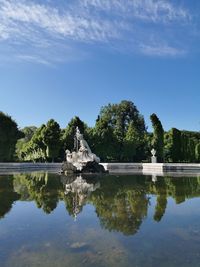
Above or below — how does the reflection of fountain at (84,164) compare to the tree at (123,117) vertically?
below

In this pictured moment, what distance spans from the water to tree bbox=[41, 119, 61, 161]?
44924 millimetres

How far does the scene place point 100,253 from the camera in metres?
7.41

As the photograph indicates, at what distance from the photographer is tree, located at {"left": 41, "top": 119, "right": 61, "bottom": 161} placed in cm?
6031

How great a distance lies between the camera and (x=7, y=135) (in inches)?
2293

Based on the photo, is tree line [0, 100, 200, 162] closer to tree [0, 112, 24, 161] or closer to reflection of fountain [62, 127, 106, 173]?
tree [0, 112, 24, 161]

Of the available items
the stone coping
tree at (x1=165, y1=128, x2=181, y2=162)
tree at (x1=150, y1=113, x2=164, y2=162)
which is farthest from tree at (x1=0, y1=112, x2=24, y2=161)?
tree at (x1=165, y1=128, x2=181, y2=162)

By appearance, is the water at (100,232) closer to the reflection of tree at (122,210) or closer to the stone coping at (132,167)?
the reflection of tree at (122,210)

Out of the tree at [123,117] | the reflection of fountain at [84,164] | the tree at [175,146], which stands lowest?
the reflection of fountain at [84,164]

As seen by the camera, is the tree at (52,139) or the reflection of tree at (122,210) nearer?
the reflection of tree at (122,210)

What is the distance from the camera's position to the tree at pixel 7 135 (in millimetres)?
57594

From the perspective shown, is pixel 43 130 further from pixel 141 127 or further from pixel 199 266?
pixel 199 266

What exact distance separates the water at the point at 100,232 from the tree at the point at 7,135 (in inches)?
1728

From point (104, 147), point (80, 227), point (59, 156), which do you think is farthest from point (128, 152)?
point (80, 227)

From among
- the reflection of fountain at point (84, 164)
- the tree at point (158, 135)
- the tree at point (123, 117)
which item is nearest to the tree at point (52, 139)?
the tree at point (123, 117)
